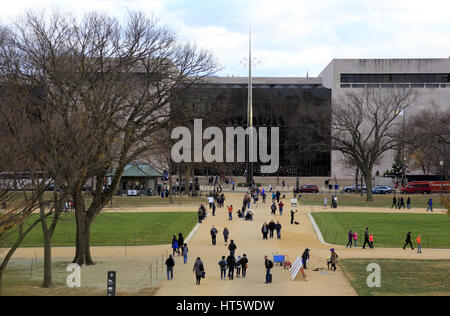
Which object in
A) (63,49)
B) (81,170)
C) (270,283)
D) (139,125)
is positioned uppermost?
(63,49)

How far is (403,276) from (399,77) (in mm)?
85100

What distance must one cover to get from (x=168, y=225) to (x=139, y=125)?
1583 centimetres

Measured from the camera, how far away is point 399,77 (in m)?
107

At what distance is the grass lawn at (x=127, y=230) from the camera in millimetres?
38800

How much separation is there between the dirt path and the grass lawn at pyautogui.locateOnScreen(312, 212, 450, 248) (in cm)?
151

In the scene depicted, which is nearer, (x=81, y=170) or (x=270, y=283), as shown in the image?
(x=81, y=170)

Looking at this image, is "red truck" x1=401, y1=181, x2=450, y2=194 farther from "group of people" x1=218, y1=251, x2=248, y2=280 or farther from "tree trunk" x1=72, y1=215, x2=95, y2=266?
"tree trunk" x1=72, y1=215, x2=95, y2=266

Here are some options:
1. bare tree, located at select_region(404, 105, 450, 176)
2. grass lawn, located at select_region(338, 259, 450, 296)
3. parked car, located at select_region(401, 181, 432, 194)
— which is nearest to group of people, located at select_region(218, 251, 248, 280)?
grass lawn, located at select_region(338, 259, 450, 296)

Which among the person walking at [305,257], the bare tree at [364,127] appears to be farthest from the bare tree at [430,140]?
the person walking at [305,257]

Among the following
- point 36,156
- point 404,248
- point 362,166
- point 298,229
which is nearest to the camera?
point 36,156

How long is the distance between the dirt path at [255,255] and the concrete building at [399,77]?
5855 cm

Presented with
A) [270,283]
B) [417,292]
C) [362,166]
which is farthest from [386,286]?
[362,166]

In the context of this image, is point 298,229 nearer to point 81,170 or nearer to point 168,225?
point 168,225

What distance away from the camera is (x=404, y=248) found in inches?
1398
